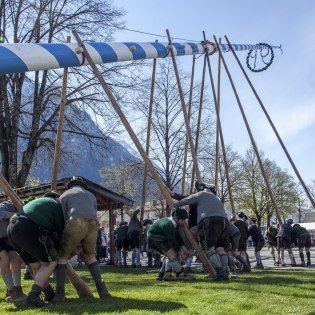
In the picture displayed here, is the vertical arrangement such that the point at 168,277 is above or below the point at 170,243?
below

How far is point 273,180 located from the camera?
46.8m

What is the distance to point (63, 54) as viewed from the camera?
7680 millimetres

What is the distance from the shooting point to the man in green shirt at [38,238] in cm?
534

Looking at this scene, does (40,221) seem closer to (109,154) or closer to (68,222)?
(68,222)

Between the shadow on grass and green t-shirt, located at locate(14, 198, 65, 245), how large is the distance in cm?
85

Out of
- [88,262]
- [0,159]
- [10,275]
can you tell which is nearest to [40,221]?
[88,262]

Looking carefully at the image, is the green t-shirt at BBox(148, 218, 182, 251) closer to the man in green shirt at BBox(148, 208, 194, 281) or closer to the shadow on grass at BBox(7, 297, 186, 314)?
the man in green shirt at BBox(148, 208, 194, 281)

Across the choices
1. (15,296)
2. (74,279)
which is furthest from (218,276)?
(15,296)

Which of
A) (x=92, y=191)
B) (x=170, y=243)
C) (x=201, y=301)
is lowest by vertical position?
(x=201, y=301)

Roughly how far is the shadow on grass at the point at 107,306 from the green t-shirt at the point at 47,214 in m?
0.85

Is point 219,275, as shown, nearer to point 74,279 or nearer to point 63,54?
point 74,279

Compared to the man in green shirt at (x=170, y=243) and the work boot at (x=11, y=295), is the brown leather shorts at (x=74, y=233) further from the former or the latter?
the man in green shirt at (x=170, y=243)

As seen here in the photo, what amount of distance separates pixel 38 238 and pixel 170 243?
361cm

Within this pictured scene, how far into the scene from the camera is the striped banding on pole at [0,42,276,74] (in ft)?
20.8
